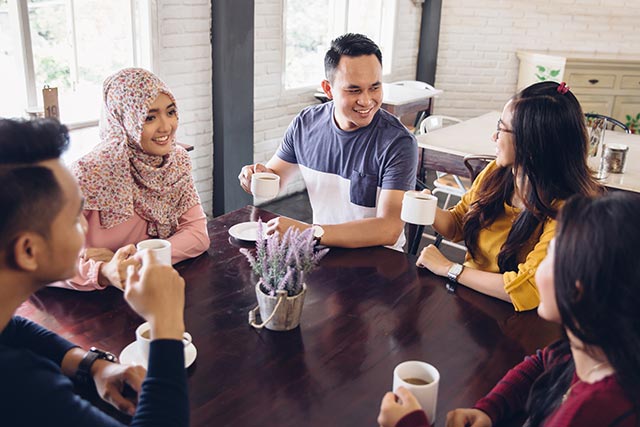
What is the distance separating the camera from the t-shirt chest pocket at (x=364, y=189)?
228 centimetres

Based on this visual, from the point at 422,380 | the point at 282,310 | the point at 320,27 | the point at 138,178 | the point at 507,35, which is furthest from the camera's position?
the point at 507,35

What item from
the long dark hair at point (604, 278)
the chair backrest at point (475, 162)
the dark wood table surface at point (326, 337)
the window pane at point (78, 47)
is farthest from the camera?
the window pane at point (78, 47)

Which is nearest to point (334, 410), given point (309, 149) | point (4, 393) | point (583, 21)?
point (4, 393)

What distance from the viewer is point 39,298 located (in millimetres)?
1557

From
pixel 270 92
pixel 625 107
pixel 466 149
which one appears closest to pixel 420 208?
pixel 466 149

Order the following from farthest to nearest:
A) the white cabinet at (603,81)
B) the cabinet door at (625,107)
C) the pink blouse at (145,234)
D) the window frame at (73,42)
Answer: the cabinet door at (625,107) < the white cabinet at (603,81) < the window frame at (73,42) < the pink blouse at (145,234)

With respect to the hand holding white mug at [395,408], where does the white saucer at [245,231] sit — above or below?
below

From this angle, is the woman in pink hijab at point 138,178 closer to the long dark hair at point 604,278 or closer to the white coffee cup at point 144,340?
the white coffee cup at point 144,340

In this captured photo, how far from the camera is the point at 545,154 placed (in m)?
1.73

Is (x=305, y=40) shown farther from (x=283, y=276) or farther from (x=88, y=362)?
(x=88, y=362)

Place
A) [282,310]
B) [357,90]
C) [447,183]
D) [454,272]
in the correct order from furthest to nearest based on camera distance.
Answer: [447,183], [357,90], [454,272], [282,310]

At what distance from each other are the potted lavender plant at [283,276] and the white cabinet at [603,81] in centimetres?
468

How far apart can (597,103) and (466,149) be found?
2.86 meters

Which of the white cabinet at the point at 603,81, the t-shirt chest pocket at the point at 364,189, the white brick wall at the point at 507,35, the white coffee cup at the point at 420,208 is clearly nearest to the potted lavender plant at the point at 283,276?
the white coffee cup at the point at 420,208
